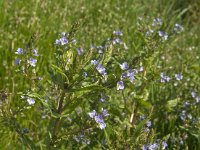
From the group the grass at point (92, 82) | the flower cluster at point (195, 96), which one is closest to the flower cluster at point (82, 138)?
the grass at point (92, 82)

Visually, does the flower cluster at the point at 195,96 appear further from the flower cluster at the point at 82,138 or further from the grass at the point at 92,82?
the flower cluster at the point at 82,138

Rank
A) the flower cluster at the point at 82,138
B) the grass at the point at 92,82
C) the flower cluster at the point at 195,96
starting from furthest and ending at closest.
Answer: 1. the flower cluster at the point at 195,96
2. the flower cluster at the point at 82,138
3. the grass at the point at 92,82

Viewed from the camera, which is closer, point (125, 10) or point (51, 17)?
point (51, 17)

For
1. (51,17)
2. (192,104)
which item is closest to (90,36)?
(51,17)

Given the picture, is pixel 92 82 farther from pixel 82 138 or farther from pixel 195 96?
pixel 195 96

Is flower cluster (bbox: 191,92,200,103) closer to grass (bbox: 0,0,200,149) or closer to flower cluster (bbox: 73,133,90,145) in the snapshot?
grass (bbox: 0,0,200,149)

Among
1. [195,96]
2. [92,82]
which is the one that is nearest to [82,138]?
[92,82]

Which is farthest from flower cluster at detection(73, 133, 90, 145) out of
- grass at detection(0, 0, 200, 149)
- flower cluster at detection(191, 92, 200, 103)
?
flower cluster at detection(191, 92, 200, 103)

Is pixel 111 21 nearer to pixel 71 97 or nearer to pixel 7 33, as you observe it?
pixel 7 33

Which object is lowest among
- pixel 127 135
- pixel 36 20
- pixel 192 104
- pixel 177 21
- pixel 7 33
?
pixel 127 135
